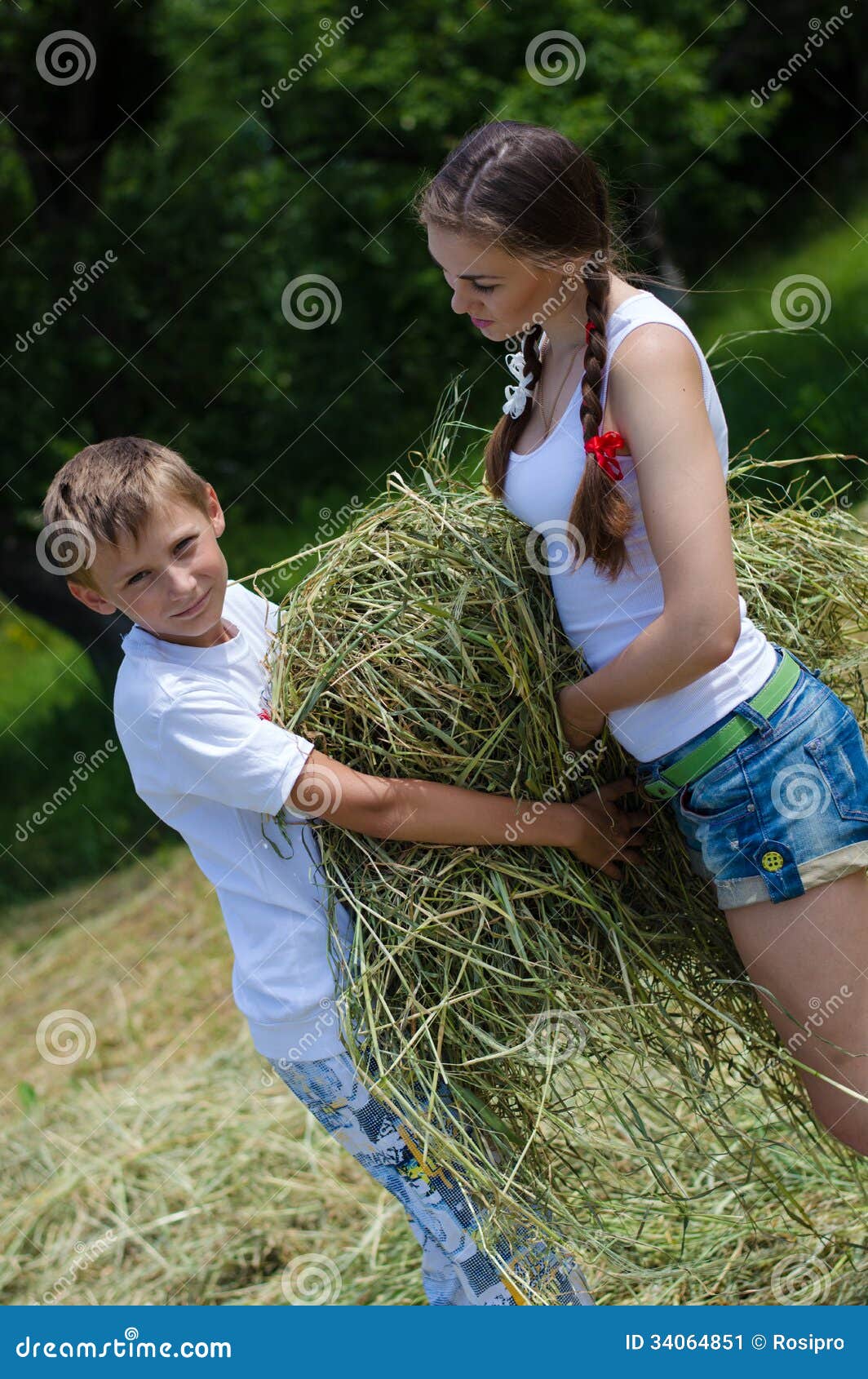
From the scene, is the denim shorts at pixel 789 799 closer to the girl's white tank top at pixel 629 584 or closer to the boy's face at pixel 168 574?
the girl's white tank top at pixel 629 584

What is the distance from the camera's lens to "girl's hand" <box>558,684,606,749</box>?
5.45 ft

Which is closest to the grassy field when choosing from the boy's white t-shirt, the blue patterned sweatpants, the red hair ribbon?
the blue patterned sweatpants

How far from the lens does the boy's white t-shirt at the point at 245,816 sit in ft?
5.43

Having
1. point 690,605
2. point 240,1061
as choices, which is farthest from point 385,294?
point 690,605

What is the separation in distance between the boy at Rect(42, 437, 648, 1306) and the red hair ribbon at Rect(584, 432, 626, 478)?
48cm

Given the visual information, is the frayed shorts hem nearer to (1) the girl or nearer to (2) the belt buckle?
(1) the girl

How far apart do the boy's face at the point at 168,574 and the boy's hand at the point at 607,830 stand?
0.57 metres

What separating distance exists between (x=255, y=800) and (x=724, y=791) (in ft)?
1.94

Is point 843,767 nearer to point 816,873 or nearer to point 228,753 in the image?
point 816,873

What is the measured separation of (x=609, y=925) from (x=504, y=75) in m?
6.37

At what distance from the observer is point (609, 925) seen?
1.78 meters

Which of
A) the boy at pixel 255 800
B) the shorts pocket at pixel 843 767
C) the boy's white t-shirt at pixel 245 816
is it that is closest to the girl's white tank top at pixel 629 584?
the shorts pocket at pixel 843 767

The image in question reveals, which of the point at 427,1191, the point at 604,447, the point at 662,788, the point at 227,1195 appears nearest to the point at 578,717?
the point at 662,788

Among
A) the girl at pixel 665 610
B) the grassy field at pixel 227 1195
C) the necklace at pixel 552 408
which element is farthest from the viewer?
the grassy field at pixel 227 1195
